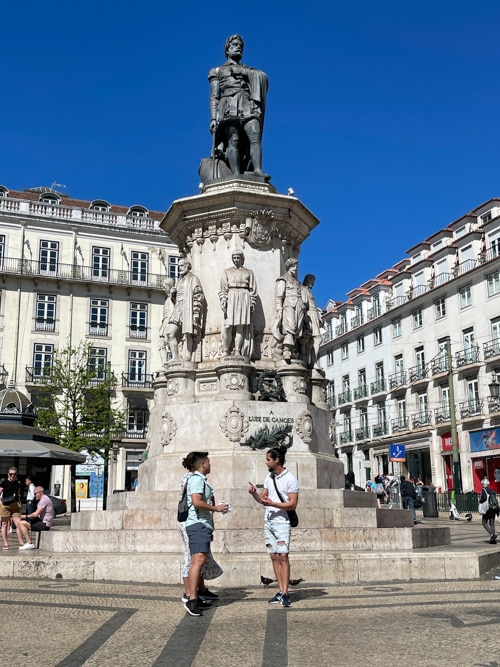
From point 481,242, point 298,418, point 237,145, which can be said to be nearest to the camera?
point 298,418

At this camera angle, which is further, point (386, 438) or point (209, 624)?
Result: point (386, 438)

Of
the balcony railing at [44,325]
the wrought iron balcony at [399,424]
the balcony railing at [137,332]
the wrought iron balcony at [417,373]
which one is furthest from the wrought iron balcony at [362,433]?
the balcony railing at [44,325]

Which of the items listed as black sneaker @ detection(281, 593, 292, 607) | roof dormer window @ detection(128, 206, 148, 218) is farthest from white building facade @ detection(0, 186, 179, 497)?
black sneaker @ detection(281, 593, 292, 607)

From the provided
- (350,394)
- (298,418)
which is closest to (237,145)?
(298,418)

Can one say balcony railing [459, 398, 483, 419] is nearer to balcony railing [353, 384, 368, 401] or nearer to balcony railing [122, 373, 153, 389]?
balcony railing [353, 384, 368, 401]

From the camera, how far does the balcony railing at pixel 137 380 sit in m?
51.3

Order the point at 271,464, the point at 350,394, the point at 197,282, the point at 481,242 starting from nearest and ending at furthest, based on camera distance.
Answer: the point at 271,464, the point at 197,282, the point at 481,242, the point at 350,394

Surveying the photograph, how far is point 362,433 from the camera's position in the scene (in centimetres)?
5641

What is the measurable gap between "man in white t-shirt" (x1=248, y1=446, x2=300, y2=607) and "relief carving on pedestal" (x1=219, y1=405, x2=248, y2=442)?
430 centimetres

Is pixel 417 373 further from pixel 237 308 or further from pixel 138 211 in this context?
pixel 237 308

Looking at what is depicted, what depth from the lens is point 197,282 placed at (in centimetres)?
1290

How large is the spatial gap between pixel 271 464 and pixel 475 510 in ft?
79.0

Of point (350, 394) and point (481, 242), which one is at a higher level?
point (481, 242)

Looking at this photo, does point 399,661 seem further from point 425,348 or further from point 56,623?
point 425,348
